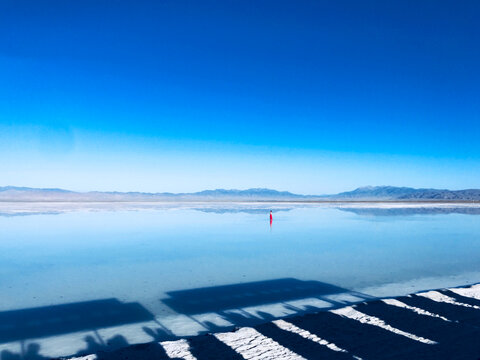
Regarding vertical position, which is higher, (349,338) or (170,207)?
(170,207)

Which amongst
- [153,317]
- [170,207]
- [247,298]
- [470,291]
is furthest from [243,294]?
[170,207]

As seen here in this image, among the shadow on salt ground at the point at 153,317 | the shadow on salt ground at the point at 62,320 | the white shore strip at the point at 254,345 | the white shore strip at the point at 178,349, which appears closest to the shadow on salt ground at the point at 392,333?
the white shore strip at the point at 254,345

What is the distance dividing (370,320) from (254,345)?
185cm

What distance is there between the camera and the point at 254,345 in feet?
14.4

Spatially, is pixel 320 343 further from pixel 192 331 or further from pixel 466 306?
pixel 466 306

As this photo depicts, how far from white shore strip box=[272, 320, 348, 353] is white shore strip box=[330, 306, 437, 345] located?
897mm

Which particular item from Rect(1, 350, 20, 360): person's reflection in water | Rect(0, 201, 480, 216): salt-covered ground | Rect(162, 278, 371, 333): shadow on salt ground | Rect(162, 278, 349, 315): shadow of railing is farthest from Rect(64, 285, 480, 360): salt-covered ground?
Rect(0, 201, 480, 216): salt-covered ground

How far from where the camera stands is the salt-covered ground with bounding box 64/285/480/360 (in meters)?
4.12

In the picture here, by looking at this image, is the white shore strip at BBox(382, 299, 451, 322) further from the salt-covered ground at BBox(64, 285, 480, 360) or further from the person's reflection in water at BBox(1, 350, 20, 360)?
the person's reflection in water at BBox(1, 350, 20, 360)

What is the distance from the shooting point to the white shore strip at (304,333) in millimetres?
4324

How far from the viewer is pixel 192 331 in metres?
5.07

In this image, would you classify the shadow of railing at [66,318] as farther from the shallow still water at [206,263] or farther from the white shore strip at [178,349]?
the white shore strip at [178,349]

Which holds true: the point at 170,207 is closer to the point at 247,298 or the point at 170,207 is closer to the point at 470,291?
the point at 247,298

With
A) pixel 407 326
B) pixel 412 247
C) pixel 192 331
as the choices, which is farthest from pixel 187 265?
pixel 412 247
